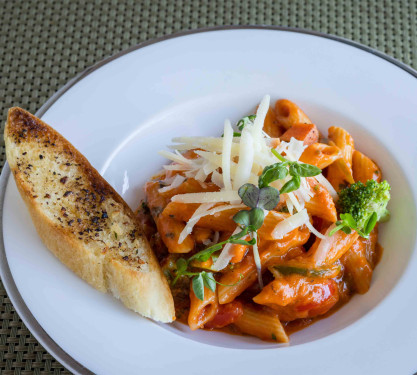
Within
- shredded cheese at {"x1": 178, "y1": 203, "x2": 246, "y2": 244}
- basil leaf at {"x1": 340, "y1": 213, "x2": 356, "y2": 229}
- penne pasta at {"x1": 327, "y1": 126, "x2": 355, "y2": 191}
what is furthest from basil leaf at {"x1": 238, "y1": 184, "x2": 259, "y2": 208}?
penne pasta at {"x1": 327, "y1": 126, "x2": 355, "y2": 191}

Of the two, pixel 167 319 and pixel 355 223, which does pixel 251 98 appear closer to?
pixel 355 223

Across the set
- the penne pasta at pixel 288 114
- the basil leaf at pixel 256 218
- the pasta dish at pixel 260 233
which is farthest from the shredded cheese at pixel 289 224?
the penne pasta at pixel 288 114

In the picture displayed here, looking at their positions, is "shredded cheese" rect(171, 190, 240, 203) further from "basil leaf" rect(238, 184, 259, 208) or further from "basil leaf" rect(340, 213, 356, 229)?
"basil leaf" rect(340, 213, 356, 229)

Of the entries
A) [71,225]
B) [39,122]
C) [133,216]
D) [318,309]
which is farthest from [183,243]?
[39,122]

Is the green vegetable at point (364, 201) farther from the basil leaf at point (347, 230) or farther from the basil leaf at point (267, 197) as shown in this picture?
the basil leaf at point (267, 197)

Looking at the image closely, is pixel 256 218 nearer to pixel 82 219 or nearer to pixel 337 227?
pixel 337 227

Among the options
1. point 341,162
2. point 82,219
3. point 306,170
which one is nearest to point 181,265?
point 82,219
